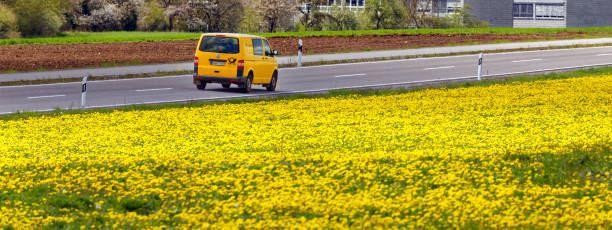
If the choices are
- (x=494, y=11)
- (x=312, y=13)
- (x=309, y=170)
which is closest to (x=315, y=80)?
(x=309, y=170)

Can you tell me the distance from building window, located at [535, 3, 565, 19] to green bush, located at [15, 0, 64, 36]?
59496 mm

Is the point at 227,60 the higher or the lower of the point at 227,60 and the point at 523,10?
the lower

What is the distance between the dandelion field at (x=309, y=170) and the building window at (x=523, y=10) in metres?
83.8

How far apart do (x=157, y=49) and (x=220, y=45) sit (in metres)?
18.4

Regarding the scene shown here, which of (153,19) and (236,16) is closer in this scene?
(236,16)

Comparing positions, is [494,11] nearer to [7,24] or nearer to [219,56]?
[7,24]

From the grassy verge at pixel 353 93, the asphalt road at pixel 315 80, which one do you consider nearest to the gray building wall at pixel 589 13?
the asphalt road at pixel 315 80

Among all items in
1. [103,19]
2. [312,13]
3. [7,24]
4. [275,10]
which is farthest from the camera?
[103,19]

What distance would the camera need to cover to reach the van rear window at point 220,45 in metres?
23.4

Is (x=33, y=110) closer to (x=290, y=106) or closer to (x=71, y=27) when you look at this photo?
(x=290, y=106)

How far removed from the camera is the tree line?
70375 millimetres

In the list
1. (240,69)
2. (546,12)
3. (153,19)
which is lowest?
(240,69)

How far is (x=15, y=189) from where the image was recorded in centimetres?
1038

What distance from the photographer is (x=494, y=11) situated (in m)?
95.4
